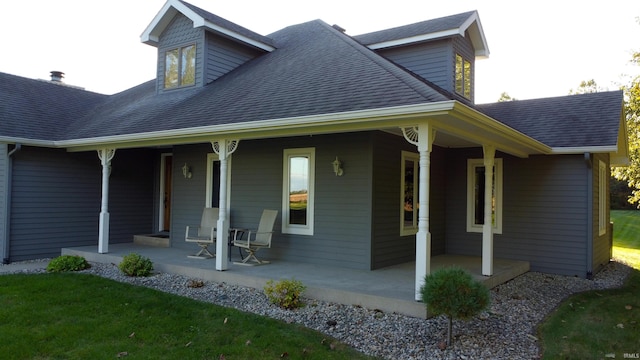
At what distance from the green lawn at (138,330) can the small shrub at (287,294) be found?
458 millimetres

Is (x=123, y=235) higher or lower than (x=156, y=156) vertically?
Result: lower

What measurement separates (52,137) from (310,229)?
5.95 metres

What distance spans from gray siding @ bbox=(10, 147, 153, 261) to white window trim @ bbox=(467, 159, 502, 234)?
7614mm

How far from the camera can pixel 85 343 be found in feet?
14.7

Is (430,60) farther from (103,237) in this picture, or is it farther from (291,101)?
(103,237)

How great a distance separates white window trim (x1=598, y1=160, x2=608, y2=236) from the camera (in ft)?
31.4

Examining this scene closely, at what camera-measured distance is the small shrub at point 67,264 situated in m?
7.80

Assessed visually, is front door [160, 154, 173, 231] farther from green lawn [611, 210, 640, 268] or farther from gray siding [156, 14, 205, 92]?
green lawn [611, 210, 640, 268]

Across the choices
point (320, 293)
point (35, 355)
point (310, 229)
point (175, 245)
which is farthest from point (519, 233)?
point (35, 355)

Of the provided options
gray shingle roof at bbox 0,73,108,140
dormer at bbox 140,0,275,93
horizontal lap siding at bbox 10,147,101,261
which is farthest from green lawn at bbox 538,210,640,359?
gray shingle roof at bbox 0,73,108,140

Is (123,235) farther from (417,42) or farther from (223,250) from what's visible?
(417,42)

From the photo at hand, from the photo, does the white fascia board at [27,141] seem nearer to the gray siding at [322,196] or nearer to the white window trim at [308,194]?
the gray siding at [322,196]

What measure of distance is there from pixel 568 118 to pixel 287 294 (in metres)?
7.08

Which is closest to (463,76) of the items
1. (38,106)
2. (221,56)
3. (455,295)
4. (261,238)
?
(221,56)
